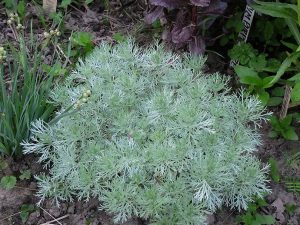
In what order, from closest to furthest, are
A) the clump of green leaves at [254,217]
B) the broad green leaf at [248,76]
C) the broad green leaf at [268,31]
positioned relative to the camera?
the clump of green leaves at [254,217]
the broad green leaf at [248,76]
the broad green leaf at [268,31]

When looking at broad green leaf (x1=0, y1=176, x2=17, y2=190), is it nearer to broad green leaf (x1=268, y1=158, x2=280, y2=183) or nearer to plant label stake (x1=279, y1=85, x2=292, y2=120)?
broad green leaf (x1=268, y1=158, x2=280, y2=183)

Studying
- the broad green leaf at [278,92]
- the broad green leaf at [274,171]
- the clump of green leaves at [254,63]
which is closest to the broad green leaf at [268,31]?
the clump of green leaves at [254,63]

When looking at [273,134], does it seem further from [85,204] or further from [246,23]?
[85,204]

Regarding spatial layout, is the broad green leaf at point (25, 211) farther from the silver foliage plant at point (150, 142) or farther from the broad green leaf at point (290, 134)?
the broad green leaf at point (290, 134)

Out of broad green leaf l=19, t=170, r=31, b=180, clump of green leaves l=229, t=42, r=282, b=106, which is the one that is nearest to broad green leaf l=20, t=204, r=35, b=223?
broad green leaf l=19, t=170, r=31, b=180

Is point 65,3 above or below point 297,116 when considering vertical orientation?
above

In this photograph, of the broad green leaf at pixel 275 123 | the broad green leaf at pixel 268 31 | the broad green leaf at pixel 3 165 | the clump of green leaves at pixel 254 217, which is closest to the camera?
the clump of green leaves at pixel 254 217

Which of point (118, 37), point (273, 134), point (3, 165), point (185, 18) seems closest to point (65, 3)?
point (118, 37)
